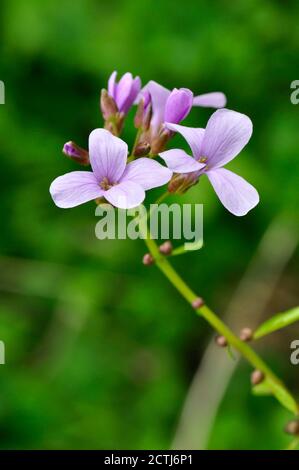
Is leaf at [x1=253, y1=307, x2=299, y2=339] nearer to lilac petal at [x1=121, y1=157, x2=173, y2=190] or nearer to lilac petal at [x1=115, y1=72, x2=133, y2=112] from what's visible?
lilac petal at [x1=121, y1=157, x2=173, y2=190]

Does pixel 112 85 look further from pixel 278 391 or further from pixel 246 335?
pixel 278 391

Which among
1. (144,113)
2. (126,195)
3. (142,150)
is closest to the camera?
(126,195)

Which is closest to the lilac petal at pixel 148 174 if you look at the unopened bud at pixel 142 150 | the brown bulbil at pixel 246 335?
the unopened bud at pixel 142 150

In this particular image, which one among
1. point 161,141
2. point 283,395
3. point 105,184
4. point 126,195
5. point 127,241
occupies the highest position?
point 127,241

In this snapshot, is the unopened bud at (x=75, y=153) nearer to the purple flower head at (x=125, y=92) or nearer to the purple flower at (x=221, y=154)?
the purple flower head at (x=125, y=92)

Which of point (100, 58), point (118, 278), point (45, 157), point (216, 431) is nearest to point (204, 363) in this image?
point (216, 431)

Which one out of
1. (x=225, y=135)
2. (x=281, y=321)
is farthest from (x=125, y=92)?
(x=281, y=321)

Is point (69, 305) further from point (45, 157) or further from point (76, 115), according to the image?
point (76, 115)

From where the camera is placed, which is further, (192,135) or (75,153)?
(75,153)
